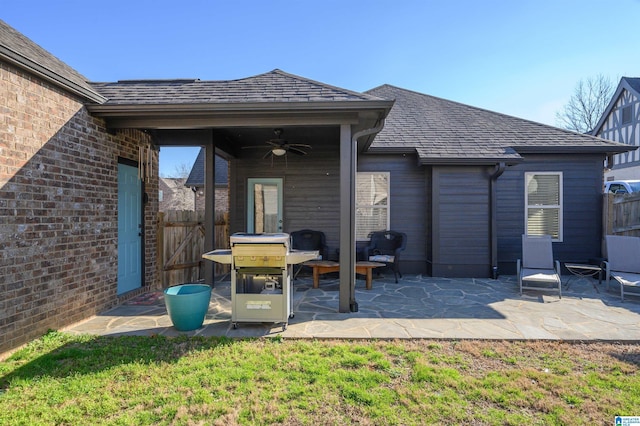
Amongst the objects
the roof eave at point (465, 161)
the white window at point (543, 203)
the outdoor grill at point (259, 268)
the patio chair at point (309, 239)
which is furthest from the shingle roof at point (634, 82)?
the outdoor grill at point (259, 268)

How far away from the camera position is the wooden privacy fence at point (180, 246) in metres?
5.82

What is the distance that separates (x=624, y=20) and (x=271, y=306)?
345 inches

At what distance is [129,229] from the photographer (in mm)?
5102

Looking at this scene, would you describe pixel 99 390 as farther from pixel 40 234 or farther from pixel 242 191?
pixel 242 191

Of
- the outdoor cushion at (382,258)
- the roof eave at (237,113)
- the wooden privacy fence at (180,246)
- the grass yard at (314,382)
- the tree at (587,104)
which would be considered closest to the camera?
the grass yard at (314,382)

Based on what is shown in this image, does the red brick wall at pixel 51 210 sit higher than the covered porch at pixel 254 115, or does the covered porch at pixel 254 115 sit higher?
the covered porch at pixel 254 115

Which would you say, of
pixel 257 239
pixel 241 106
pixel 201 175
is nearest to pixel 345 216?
pixel 257 239

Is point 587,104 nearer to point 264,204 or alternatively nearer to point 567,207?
point 567,207

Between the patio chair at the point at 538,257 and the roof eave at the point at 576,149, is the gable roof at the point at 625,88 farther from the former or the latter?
the patio chair at the point at 538,257

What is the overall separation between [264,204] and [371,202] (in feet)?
8.43

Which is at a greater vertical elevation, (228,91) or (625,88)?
(625,88)

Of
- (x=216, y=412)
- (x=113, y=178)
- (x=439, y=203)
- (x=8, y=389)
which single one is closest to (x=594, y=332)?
(x=439, y=203)

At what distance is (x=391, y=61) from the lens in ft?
32.8

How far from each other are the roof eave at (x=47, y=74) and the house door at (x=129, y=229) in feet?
3.60
